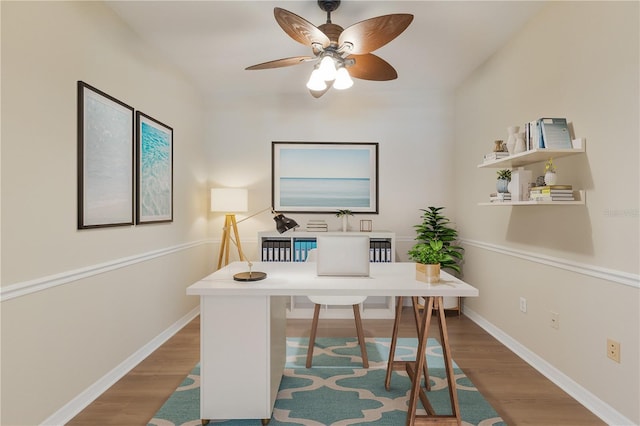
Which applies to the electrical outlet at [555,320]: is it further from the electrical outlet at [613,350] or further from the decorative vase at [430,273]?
the decorative vase at [430,273]

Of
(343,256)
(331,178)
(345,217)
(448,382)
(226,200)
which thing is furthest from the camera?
(331,178)

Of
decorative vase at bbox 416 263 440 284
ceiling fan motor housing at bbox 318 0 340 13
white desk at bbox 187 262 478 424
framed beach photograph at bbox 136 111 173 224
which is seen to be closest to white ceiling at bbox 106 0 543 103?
ceiling fan motor housing at bbox 318 0 340 13

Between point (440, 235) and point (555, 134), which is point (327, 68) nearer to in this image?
point (555, 134)

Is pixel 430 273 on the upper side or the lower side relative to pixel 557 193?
lower

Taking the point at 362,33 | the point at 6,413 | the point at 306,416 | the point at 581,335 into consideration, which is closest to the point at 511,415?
the point at 581,335

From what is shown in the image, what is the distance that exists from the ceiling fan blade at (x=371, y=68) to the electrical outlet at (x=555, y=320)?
6.44ft

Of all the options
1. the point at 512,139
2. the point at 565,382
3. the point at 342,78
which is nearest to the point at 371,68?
the point at 342,78

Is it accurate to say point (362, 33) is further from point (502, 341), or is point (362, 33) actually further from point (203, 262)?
point (203, 262)

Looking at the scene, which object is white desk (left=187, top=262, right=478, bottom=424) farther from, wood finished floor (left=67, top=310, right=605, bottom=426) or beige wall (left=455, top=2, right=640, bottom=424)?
beige wall (left=455, top=2, right=640, bottom=424)

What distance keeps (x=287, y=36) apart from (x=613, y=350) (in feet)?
9.91

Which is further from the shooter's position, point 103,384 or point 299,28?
point 103,384

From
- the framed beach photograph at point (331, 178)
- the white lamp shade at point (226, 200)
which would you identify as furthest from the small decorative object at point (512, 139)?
the white lamp shade at point (226, 200)

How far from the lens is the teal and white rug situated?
6.55 feet

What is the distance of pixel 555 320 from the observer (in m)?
2.46
